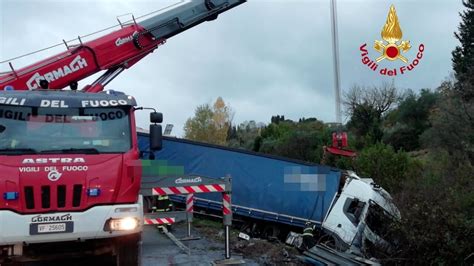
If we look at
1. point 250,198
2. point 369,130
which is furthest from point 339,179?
point 369,130

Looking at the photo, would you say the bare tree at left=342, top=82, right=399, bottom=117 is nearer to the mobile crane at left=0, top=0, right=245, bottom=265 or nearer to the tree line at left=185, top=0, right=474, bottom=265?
the tree line at left=185, top=0, right=474, bottom=265

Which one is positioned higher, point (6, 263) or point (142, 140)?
point (142, 140)

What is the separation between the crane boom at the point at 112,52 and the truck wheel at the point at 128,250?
4897 millimetres

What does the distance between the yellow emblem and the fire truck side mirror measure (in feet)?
33.4

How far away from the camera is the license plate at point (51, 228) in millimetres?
6258

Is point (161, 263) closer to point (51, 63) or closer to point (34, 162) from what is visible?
point (34, 162)

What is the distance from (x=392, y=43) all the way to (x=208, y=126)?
1926 inches

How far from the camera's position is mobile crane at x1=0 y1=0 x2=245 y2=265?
6324mm

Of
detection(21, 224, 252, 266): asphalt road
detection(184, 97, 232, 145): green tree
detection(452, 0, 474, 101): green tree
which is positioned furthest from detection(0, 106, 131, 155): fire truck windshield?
Result: detection(184, 97, 232, 145): green tree

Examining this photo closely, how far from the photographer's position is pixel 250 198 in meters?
16.5

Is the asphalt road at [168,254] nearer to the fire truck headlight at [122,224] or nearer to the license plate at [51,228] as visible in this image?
the fire truck headlight at [122,224]

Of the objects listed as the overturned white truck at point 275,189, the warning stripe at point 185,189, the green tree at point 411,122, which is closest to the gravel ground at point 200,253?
the warning stripe at point 185,189

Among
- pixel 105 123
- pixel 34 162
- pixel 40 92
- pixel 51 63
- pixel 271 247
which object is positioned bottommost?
pixel 271 247

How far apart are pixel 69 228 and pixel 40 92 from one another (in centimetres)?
239
